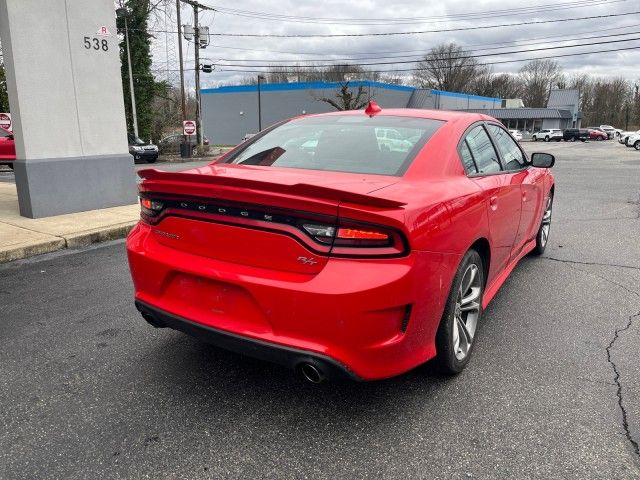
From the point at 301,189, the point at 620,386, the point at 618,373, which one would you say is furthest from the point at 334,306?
the point at 618,373

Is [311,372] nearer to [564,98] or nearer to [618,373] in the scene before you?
[618,373]

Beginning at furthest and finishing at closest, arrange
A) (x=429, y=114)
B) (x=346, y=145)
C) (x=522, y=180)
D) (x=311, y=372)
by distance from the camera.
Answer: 1. (x=522, y=180)
2. (x=429, y=114)
3. (x=346, y=145)
4. (x=311, y=372)

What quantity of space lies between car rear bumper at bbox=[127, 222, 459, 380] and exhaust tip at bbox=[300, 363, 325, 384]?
0.05m

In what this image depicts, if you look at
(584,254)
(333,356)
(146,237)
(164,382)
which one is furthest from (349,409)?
(584,254)

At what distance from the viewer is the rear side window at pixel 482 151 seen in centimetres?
337

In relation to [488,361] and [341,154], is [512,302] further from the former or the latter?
[341,154]

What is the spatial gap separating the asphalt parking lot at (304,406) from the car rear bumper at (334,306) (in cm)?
38

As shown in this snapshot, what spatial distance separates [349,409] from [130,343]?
1600 mm

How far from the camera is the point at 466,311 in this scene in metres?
3.03

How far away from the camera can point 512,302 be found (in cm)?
415

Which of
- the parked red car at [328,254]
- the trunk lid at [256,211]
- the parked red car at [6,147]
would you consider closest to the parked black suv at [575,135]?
the parked red car at [6,147]

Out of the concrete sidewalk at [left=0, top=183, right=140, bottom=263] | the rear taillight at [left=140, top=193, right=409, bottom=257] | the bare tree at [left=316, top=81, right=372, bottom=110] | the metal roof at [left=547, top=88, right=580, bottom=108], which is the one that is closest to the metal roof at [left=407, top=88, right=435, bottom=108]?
the bare tree at [left=316, top=81, right=372, bottom=110]

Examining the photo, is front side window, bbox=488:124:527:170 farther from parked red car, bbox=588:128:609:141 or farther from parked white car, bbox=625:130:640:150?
parked red car, bbox=588:128:609:141

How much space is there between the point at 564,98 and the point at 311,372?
9112 cm
